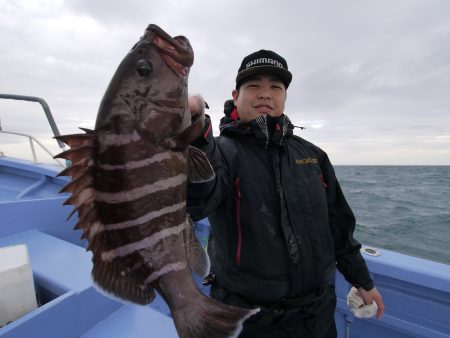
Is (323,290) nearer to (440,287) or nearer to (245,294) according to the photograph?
(245,294)

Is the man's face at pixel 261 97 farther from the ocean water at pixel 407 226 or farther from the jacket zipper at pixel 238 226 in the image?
the ocean water at pixel 407 226

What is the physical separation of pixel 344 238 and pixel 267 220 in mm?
877

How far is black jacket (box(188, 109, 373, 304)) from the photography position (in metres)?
1.90

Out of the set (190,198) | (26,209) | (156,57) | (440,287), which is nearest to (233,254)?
(190,198)

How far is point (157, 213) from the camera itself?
118 cm

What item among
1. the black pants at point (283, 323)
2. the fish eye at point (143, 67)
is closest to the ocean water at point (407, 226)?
the black pants at point (283, 323)

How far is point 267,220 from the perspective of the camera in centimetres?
193

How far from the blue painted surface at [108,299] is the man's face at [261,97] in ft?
5.55

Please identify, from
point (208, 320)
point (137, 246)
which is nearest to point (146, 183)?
point (137, 246)

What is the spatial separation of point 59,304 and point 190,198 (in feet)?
3.79

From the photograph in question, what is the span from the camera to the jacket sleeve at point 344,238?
7.54 ft

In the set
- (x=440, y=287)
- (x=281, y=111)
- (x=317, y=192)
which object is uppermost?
(x=281, y=111)

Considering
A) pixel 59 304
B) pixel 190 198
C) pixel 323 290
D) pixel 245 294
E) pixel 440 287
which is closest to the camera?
pixel 190 198

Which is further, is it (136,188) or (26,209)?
(26,209)
